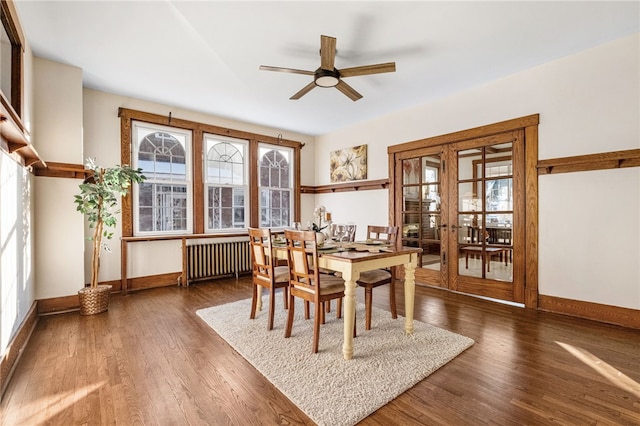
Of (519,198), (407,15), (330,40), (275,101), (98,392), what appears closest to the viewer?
(98,392)

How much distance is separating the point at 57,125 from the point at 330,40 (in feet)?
10.6

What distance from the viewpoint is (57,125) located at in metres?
3.31

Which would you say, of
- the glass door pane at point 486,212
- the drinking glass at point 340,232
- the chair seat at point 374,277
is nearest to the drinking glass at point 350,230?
the drinking glass at point 340,232

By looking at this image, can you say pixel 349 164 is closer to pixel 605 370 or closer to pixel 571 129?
pixel 571 129

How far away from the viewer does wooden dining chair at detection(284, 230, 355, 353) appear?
2287 mm

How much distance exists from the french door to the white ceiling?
0.95 metres

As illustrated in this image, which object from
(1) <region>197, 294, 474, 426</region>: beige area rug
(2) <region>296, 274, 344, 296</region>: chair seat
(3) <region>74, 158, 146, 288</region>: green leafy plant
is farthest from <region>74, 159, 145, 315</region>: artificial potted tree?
(2) <region>296, 274, 344, 296</region>: chair seat

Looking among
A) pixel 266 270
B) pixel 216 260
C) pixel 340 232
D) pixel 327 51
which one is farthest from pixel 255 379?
pixel 216 260

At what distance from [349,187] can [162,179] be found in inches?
127

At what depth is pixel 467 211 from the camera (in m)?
4.05

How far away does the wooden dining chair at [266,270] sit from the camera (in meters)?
2.73

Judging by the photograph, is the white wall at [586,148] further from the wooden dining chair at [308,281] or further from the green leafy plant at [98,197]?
the green leafy plant at [98,197]

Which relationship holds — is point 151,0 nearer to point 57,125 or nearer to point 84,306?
point 57,125

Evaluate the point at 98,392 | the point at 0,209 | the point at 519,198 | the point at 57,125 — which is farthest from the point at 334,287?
the point at 57,125
